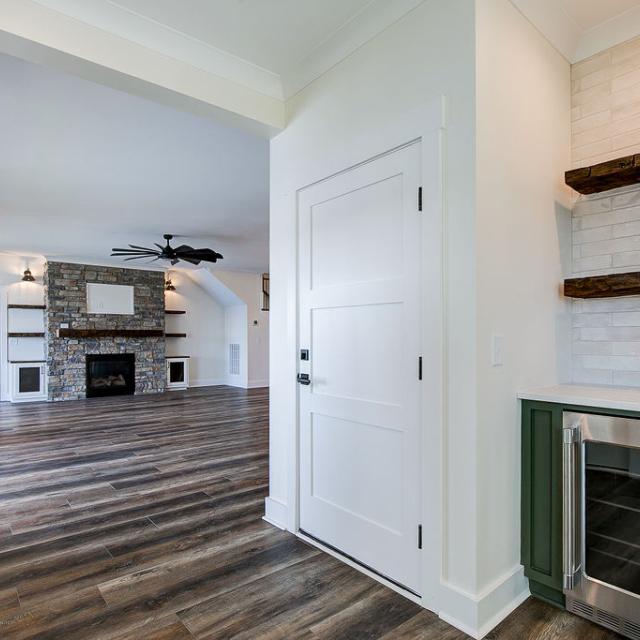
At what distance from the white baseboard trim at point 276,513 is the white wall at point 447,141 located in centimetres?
113

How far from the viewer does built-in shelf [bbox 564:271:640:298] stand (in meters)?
2.09

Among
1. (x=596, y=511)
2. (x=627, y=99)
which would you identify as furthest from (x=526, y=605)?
(x=627, y=99)

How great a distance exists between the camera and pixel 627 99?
2.22 m

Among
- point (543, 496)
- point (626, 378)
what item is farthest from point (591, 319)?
point (543, 496)

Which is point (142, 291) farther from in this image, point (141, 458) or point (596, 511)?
point (596, 511)

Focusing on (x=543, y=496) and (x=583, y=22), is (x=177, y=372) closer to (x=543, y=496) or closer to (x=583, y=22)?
(x=543, y=496)

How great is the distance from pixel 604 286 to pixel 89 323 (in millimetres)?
9170

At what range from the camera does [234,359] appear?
11.0 metres

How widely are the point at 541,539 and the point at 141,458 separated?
376cm

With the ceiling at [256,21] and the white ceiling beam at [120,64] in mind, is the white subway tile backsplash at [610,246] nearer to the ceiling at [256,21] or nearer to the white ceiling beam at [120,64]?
the ceiling at [256,21]

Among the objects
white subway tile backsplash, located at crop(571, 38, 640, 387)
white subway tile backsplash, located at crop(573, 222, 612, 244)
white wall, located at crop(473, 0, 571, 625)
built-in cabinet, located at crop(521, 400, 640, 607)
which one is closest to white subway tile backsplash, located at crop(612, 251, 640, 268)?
white subway tile backsplash, located at crop(571, 38, 640, 387)

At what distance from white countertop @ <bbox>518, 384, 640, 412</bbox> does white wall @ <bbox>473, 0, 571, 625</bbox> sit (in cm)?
8

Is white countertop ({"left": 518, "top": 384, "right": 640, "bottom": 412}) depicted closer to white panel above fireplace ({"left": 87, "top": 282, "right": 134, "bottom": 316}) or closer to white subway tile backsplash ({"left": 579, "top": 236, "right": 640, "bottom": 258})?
white subway tile backsplash ({"left": 579, "top": 236, "right": 640, "bottom": 258})

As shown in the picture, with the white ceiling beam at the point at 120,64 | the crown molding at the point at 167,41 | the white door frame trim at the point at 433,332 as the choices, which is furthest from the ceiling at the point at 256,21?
the white door frame trim at the point at 433,332
